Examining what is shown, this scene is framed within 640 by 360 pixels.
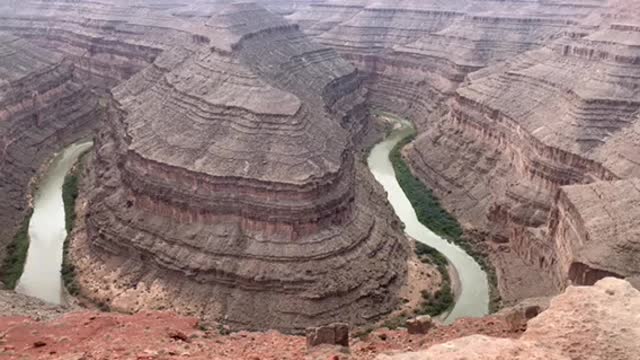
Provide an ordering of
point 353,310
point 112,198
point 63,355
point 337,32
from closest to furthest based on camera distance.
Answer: point 63,355, point 353,310, point 112,198, point 337,32

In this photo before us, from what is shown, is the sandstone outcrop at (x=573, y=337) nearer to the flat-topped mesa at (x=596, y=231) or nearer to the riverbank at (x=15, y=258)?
the flat-topped mesa at (x=596, y=231)

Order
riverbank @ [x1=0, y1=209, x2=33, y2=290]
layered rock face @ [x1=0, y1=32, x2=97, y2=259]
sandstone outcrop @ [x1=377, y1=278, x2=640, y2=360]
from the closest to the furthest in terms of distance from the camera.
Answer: sandstone outcrop @ [x1=377, y1=278, x2=640, y2=360], riverbank @ [x1=0, y1=209, x2=33, y2=290], layered rock face @ [x1=0, y1=32, x2=97, y2=259]

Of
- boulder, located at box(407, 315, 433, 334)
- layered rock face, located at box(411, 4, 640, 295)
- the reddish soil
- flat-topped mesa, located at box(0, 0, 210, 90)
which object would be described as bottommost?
the reddish soil

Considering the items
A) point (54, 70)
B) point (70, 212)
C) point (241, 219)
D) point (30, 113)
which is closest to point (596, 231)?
point (241, 219)

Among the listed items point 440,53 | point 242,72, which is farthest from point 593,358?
point 440,53

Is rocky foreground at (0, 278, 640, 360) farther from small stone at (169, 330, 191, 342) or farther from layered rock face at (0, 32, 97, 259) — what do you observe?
layered rock face at (0, 32, 97, 259)

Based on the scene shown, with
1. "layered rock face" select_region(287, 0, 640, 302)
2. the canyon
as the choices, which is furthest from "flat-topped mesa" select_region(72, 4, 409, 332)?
"layered rock face" select_region(287, 0, 640, 302)

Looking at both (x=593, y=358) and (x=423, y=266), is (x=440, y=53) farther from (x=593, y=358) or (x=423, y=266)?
(x=593, y=358)
